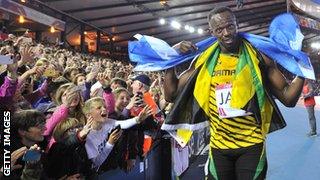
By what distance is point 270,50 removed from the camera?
359cm

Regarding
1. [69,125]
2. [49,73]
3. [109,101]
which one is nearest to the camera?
[69,125]

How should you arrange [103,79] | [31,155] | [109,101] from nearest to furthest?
[31,155], [109,101], [103,79]

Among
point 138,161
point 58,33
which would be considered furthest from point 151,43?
point 58,33

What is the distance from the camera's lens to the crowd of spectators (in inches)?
136

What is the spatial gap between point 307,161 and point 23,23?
16549 mm

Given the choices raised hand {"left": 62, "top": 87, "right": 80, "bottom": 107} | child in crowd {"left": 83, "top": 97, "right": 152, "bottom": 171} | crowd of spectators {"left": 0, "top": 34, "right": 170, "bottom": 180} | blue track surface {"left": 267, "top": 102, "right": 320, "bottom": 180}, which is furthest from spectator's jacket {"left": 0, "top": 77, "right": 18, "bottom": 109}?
blue track surface {"left": 267, "top": 102, "right": 320, "bottom": 180}

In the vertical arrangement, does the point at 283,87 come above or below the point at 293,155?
above

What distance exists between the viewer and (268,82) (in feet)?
11.5

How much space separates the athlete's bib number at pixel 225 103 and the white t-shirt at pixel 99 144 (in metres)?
1.37

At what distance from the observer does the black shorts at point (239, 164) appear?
3295 millimetres

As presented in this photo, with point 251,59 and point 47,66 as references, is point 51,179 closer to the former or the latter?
point 251,59

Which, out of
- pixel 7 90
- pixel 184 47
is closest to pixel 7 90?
pixel 7 90

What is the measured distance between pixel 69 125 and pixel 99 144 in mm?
449

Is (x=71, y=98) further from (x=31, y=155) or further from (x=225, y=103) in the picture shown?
(x=225, y=103)
